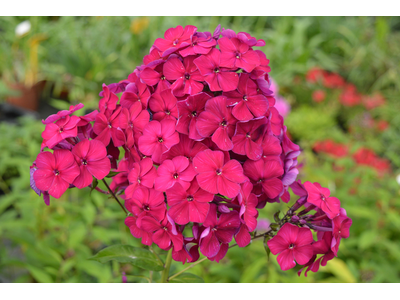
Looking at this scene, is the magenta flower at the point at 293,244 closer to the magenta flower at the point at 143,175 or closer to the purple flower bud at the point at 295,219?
the purple flower bud at the point at 295,219

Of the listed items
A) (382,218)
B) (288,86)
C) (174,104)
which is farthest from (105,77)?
(174,104)

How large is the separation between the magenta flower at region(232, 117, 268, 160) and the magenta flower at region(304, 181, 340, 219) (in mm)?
149

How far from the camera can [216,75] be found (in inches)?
25.9

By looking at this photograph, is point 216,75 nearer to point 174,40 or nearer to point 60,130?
point 174,40

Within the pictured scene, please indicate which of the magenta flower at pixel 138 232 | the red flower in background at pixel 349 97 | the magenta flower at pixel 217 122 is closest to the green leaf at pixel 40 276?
the magenta flower at pixel 138 232

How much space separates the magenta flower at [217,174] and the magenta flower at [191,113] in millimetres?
42

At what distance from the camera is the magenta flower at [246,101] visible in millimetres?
642

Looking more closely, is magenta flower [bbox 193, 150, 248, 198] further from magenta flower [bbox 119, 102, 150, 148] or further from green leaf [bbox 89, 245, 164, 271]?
green leaf [bbox 89, 245, 164, 271]

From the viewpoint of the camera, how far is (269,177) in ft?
2.19

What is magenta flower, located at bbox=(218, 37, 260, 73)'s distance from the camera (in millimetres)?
670

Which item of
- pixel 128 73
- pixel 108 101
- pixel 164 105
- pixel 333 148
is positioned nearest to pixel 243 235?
pixel 164 105

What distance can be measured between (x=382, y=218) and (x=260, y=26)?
3.49 meters

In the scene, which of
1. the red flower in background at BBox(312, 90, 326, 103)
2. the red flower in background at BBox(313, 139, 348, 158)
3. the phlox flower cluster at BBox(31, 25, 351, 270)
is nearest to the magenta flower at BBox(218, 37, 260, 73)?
the phlox flower cluster at BBox(31, 25, 351, 270)

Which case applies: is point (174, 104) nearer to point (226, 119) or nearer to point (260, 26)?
point (226, 119)
